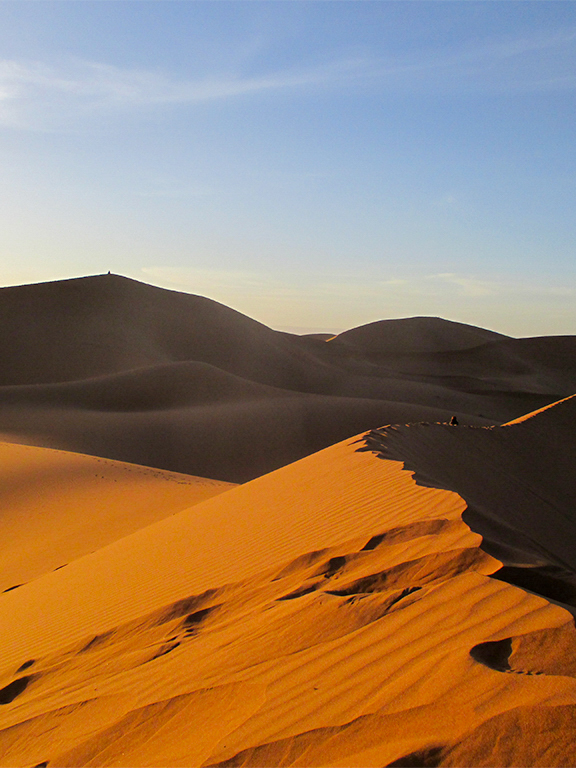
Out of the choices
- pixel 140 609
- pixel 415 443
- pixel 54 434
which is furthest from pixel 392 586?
pixel 54 434

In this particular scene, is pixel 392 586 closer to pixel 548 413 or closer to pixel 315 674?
pixel 315 674

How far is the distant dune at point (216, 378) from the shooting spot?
835 inches

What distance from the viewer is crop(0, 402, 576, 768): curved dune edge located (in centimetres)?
208

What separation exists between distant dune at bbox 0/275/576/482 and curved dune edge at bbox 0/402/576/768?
1517 centimetres

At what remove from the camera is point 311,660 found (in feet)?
8.64

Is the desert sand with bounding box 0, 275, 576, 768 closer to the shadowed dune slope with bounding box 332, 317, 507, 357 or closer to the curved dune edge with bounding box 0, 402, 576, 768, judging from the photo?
the curved dune edge with bounding box 0, 402, 576, 768

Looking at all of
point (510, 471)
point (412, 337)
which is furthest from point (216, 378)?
point (412, 337)

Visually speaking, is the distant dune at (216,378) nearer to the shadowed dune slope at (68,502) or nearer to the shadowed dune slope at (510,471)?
the shadowed dune slope at (68,502)

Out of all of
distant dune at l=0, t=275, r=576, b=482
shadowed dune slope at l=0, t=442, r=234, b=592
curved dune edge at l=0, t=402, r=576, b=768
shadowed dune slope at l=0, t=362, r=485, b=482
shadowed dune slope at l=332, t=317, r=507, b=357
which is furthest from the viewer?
shadowed dune slope at l=332, t=317, r=507, b=357

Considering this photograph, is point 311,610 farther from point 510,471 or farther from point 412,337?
point 412,337

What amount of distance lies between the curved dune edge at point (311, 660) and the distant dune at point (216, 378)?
49.8ft

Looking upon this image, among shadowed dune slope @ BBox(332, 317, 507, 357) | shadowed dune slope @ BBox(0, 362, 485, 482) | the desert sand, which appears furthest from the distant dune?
the desert sand

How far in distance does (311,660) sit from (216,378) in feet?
97.7

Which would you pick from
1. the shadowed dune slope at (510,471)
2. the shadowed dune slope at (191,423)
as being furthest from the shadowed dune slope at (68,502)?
the shadowed dune slope at (191,423)
